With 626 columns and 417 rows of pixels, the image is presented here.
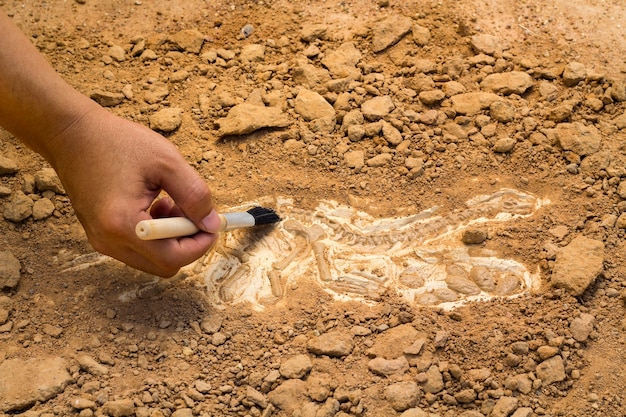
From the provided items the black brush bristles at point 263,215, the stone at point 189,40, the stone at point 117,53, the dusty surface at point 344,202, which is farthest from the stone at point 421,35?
the stone at point 117,53

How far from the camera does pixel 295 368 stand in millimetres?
1978

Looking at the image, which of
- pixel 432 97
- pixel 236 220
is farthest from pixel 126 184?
pixel 432 97

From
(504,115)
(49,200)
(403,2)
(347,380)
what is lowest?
(347,380)

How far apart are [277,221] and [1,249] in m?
0.79

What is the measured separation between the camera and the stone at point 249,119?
8.24 feet

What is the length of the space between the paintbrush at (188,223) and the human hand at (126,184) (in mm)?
32

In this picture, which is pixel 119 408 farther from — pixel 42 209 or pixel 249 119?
pixel 249 119

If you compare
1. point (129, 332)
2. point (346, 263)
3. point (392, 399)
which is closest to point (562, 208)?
Result: point (346, 263)

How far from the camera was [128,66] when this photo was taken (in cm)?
275

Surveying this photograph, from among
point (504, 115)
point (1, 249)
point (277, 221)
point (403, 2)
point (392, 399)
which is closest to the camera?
point (392, 399)

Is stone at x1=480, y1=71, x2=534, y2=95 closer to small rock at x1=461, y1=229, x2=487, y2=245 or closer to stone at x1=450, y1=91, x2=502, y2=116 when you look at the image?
stone at x1=450, y1=91, x2=502, y2=116

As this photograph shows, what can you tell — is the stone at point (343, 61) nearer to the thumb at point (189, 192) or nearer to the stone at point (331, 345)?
the thumb at point (189, 192)

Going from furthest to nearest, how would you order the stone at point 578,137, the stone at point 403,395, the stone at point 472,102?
1. the stone at point 472,102
2. the stone at point 578,137
3. the stone at point 403,395

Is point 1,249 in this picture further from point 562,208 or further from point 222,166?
point 562,208
